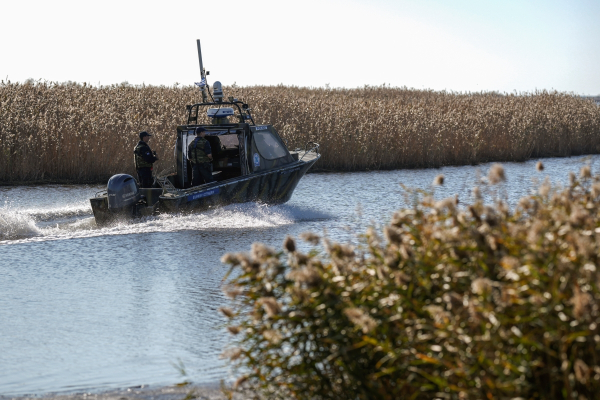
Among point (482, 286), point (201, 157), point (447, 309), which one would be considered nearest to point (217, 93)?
point (201, 157)

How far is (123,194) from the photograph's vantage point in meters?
12.5

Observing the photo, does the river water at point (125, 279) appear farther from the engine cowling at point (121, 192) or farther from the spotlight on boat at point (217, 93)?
the spotlight on boat at point (217, 93)

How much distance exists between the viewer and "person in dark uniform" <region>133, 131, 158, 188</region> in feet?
45.5

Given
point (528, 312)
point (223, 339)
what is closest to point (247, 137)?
point (223, 339)

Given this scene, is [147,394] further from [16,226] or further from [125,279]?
[16,226]

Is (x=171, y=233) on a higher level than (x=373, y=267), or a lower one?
lower

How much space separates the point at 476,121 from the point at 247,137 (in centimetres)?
1377

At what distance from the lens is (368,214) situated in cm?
1376

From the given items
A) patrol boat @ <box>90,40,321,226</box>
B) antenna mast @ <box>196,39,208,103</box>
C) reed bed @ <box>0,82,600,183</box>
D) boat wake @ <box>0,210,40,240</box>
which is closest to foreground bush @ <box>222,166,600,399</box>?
patrol boat @ <box>90,40,321,226</box>

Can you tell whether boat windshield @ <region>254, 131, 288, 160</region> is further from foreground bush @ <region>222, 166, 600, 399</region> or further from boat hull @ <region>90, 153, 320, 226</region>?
foreground bush @ <region>222, 166, 600, 399</region>

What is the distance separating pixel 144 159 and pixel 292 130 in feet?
31.8

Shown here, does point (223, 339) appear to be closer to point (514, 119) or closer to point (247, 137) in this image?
point (247, 137)

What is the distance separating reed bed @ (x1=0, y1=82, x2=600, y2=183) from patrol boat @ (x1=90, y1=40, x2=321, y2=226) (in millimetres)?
5178

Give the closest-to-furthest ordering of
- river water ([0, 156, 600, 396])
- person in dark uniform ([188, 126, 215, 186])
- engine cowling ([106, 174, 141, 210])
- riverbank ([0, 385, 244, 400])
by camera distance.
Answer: riverbank ([0, 385, 244, 400]), river water ([0, 156, 600, 396]), engine cowling ([106, 174, 141, 210]), person in dark uniform ([188, 126, 215, 186])
